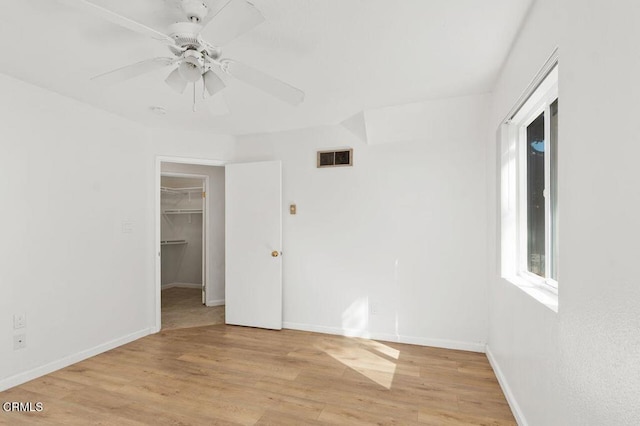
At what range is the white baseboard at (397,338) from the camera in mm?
3232

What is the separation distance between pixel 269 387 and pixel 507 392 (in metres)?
1.73

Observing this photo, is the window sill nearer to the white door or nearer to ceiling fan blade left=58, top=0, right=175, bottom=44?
ceiling fan blade left=58, top=0, right=175, bottom=44

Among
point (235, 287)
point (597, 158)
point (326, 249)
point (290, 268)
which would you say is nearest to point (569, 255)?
point (597, 158)

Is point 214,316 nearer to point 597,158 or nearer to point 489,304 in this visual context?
point 489,304

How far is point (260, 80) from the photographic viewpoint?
6.31 ft

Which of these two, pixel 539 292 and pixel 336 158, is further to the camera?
pixel 336 158

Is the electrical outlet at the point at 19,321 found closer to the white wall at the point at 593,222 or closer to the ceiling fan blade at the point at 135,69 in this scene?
the ceiling fan blade at the point at 135,69

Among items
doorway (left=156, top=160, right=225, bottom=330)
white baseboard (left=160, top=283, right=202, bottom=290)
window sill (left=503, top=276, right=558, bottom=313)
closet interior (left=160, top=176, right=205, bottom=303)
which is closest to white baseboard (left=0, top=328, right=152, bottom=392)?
doorway (left=156, top=160, right=225, bottom=330)

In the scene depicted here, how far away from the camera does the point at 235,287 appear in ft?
13.5

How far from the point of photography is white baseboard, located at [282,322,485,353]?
3.23 metres

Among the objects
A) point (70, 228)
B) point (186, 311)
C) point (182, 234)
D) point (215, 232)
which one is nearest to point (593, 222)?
point (70, 228)

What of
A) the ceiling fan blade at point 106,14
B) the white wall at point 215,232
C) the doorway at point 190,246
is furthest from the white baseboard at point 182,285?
the ceiling fan blade at point 106,14

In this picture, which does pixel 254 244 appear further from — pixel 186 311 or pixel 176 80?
pixel 176 80

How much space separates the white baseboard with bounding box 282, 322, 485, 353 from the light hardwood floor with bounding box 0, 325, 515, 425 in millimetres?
89
